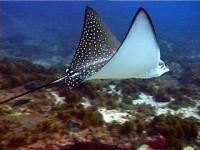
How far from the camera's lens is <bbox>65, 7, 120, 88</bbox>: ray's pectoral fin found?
4.62 meters

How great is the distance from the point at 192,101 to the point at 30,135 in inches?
222

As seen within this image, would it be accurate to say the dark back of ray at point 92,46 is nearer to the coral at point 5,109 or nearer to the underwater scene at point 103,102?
the underwater scene at point 103,102

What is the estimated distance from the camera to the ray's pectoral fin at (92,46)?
4.62 meters

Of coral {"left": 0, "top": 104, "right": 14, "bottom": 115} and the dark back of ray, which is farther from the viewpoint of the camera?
coral {"left": 0, "top": 104, "right": 14, "bottom": 115}

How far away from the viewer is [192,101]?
27.6ft

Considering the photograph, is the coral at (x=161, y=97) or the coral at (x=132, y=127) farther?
the coral at (x=161, y=97)


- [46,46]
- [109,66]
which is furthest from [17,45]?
[109,66]

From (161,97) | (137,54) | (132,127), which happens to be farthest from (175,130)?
(161,97)

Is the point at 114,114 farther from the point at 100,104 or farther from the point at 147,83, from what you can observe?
the point at 147,83

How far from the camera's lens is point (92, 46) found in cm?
503

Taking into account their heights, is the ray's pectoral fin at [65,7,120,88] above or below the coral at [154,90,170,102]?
above

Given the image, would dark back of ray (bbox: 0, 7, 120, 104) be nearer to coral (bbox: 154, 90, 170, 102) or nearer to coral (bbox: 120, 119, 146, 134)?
coral (bbox: 120, 119, 146, 134)

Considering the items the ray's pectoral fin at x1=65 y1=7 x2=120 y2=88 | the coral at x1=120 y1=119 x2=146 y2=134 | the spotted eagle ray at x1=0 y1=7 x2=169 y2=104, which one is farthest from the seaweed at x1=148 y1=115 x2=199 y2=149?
the ray's pectoral fin at x1=65 y1=7 x2=120 y2=88

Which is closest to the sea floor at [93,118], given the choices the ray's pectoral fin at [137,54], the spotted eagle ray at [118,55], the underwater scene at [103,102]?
the underwater scene at [103,102]
